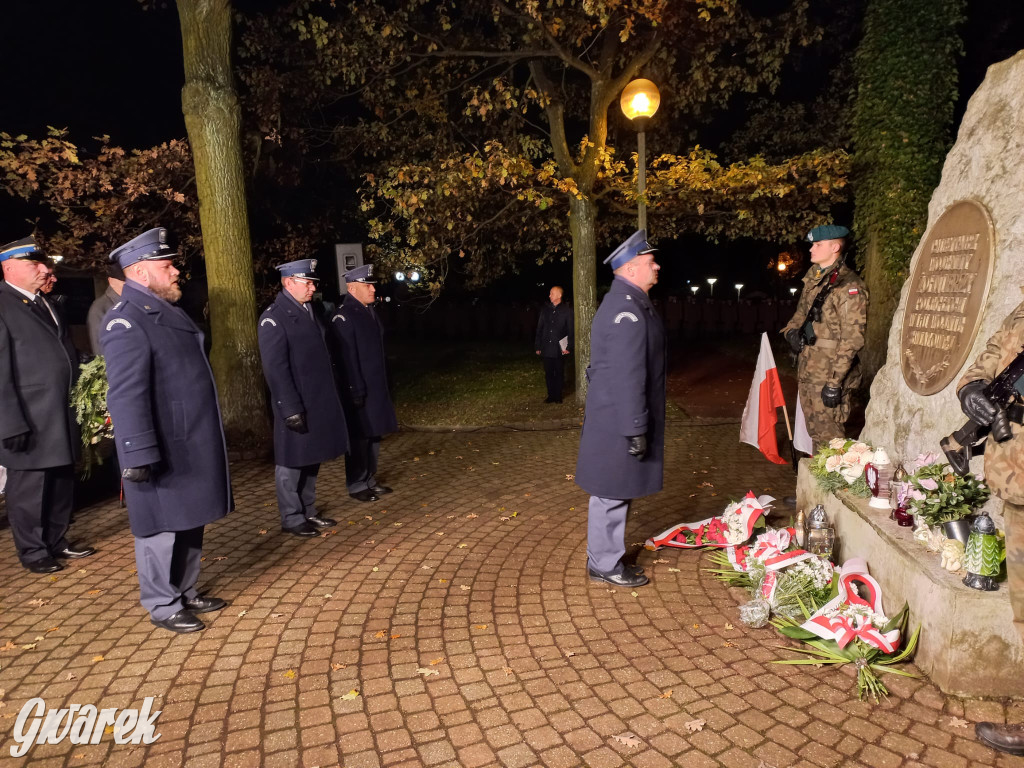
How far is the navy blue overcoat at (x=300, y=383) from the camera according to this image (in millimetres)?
5539

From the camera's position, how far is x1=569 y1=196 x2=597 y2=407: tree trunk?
38.0 feet

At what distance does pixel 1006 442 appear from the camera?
9.23ft

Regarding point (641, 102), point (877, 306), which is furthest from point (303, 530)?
point (877, 306)

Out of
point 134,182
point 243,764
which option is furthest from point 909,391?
point 134,182

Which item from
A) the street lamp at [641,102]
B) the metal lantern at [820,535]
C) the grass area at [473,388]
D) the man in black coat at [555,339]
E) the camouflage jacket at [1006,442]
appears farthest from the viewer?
the man in black coat at [555,339]

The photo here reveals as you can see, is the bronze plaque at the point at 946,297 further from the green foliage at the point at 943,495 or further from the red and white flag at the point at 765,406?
the red and white flag at the point at 765,406

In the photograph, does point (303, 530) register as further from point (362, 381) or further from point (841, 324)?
point (841, 324)

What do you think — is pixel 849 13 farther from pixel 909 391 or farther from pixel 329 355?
pixel 329 355

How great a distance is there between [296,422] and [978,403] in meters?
4.46

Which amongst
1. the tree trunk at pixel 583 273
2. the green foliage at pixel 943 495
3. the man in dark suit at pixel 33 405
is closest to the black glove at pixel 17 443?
the man in dark suit at pixel 33 405

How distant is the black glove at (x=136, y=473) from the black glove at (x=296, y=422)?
160cm

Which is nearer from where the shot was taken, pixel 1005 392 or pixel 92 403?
pixel 1005 392

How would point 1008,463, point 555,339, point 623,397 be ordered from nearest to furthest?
point 1008,463 → point 623,397 → point 555,339

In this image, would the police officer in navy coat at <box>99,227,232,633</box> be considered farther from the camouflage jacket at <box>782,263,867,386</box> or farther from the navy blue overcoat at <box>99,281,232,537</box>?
the camouflage jacket at <box>782,263,867,386</box>
